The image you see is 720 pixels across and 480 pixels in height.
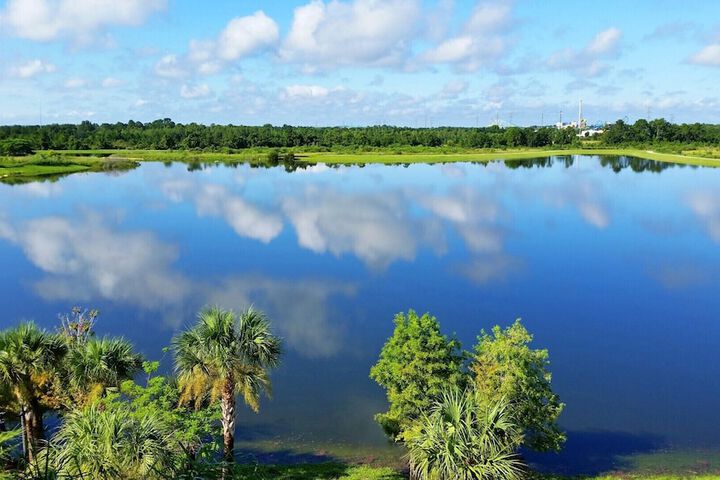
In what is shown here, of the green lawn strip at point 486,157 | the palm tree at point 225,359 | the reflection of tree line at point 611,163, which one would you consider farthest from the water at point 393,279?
the green lawn strip at point 486,157

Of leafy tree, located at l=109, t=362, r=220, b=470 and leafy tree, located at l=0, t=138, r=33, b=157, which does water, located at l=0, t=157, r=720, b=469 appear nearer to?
leafy tree, located at l=109, t=362, r=220, b=470

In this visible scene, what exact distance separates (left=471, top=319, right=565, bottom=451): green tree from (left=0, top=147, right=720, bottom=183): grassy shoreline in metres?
115

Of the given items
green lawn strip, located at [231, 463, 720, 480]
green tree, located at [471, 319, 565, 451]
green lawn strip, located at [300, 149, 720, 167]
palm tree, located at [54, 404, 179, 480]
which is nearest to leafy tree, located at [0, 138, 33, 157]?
green lawn strip, located at [300, 149, 720, 167]

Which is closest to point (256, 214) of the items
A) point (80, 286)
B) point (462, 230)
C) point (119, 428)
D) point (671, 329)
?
point (462, 230)

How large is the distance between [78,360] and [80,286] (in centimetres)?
2666

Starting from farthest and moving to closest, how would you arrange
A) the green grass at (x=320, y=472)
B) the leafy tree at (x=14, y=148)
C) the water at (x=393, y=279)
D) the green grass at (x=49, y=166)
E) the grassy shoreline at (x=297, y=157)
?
the leafy tree at (x=14, y=148) → the grassy shoreline at (x=297, y=157) → the green grass at (x=49, y=166) → the water at (x=393, y=279) → the green grass at (x=320, y=472)

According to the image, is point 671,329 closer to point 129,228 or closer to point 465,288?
point 465,288

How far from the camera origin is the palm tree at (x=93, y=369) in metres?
18.3

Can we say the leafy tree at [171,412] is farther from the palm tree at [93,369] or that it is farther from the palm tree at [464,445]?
the palm tree at [464,445]

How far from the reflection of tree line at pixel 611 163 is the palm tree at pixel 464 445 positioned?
121812mm

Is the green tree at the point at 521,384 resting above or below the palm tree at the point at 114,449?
below

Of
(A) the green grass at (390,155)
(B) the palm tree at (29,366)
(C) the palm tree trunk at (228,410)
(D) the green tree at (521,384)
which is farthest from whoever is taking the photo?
(A) the green grass at (390,155)

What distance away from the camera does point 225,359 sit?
17.8 metres

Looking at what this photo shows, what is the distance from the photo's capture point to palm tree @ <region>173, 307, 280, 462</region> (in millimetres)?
18000
